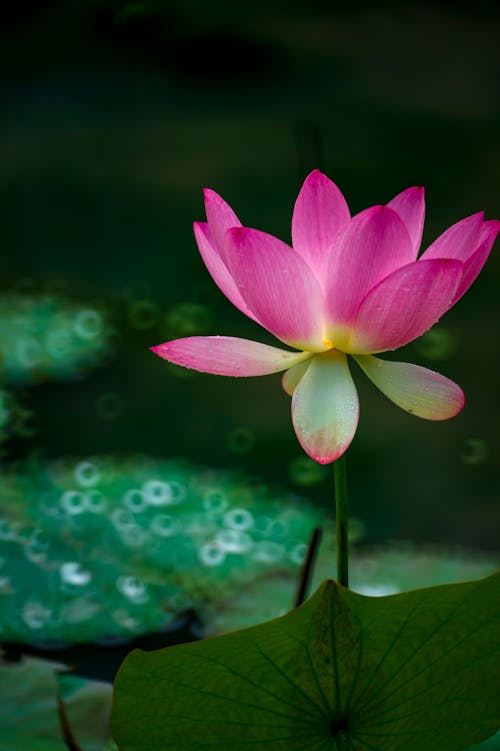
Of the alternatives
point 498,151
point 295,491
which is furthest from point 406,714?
point 498,151

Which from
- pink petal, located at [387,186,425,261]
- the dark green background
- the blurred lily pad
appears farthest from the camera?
the dark green background

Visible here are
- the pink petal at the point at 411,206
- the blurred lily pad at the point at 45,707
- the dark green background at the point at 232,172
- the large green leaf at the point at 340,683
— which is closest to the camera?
the large green leaf at the point at 340,683

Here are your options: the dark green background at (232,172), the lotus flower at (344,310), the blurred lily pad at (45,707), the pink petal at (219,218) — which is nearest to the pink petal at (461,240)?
the lotus flower at (344,310)

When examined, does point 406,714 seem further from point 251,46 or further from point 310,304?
point 251,46

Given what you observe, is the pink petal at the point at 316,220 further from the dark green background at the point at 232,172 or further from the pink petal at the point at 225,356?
the dark green background at the point at 232,172

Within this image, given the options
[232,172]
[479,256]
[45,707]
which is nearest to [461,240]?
[479,256]

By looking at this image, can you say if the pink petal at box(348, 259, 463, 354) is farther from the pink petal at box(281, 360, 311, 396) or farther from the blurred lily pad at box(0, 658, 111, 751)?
the blurred lily pad at box(0, 658, 111, 751)

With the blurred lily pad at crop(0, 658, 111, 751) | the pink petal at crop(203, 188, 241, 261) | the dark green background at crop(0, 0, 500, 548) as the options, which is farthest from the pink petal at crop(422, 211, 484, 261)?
the dark green background at crop(0, 0, 500, 548)
